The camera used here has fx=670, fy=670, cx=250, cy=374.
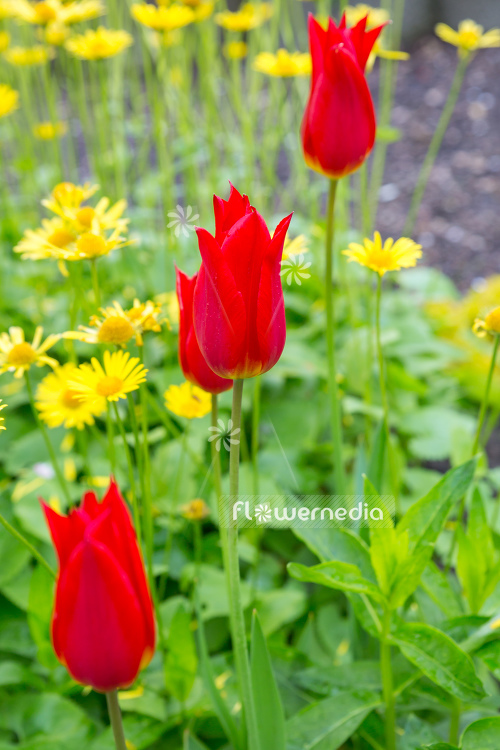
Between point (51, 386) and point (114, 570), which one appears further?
point (51, 386)

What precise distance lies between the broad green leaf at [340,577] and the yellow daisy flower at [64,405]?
21 centimetres

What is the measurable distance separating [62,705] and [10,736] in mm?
128

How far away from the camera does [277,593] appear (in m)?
0.80

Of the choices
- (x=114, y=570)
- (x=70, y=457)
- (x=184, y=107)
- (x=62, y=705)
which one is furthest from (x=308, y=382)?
(x=114, y=570)

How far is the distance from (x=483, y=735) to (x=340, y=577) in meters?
0.16

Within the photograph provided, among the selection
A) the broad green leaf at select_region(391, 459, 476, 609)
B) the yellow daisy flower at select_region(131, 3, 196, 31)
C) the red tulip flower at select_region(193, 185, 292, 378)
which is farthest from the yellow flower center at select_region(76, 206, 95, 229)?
the yellow daisy flower at select_region(131, 3, 196, 31)

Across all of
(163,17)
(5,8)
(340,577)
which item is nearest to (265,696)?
(340,577)

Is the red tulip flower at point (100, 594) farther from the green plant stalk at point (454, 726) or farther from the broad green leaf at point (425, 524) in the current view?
the green plant stalk at point (454, 726)

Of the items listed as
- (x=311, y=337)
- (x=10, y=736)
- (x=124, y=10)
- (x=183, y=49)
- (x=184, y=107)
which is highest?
(x=124, y=10)

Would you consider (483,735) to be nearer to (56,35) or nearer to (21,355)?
(21,355)

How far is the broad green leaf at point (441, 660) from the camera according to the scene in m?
0.48

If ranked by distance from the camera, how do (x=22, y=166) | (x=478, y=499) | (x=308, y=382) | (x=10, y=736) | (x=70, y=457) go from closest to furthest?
(x=478, y=499)
(x=10, y=736)
(x=70, y=457)
(x=308, y=382)
(x=22, y=166)

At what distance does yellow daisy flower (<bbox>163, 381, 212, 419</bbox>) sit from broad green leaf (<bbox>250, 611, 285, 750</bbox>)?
0.57 feet

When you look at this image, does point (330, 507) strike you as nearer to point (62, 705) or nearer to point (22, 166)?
point (62, 705)
